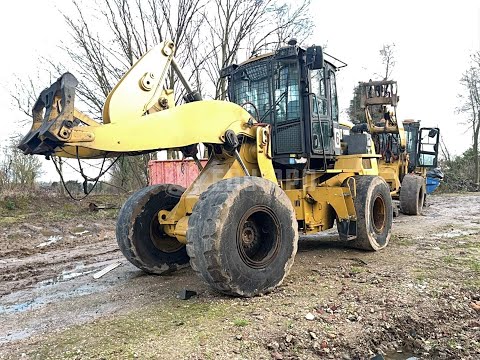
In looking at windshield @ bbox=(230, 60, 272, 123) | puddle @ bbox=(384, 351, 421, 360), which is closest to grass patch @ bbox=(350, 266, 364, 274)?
puddle @ bbox=(384, 351, 421, 360)

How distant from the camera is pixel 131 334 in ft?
12.3

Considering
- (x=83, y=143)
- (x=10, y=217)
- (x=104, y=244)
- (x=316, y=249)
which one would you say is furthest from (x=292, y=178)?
(x=10, y=217)

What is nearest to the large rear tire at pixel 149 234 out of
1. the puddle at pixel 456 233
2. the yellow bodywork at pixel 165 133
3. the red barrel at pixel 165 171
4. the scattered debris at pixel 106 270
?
the yellow bodywork at pixel 165 133

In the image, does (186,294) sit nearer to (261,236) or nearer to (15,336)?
(261,236)

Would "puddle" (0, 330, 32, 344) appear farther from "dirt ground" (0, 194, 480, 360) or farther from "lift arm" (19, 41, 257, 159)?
"lift arm" (19, 41, 257, 159)

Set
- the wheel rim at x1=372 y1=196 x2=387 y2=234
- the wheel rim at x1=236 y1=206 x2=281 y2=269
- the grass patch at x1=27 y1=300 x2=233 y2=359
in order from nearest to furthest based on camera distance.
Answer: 1. the grass patch at x1=27 y1=300 x2=233 y2=359
2. the wheel rim at x1=236 y1=206 x2=281 y2=269
3. the wheel rim at x1=372 y1=196 x2=387 y2=234

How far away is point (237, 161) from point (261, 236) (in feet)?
3.36

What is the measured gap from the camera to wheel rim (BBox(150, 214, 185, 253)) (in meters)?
6.01

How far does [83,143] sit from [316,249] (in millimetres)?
4636


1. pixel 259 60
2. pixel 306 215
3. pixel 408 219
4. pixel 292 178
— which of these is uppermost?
pixel 259 60

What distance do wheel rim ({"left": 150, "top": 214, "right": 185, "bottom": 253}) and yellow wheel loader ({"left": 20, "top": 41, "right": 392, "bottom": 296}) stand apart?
0.02m

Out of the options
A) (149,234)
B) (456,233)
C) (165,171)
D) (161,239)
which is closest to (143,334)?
(149,234)

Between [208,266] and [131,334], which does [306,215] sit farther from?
[131,334]

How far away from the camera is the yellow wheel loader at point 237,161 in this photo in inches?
171
